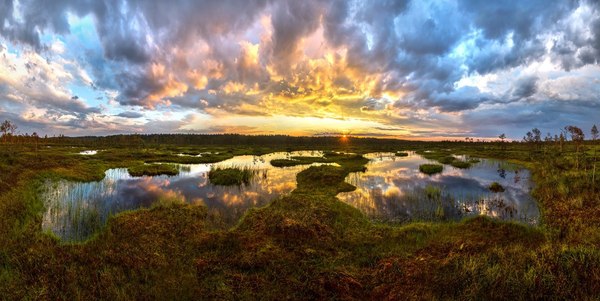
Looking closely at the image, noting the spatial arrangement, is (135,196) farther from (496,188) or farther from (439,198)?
(496,188)

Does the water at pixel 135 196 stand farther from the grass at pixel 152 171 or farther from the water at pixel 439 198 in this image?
the water at pixel 439 198

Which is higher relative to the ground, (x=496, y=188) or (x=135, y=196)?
(x=135, y=196)

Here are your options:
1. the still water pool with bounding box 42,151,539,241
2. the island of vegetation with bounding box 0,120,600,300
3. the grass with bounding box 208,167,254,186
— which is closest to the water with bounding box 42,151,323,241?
the still water pool with bounding box 42,151,539,241

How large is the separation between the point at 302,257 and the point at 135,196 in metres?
21.6

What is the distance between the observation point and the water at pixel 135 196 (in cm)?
1869

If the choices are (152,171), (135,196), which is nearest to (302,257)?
(135,196)

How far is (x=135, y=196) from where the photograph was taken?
2716 cm

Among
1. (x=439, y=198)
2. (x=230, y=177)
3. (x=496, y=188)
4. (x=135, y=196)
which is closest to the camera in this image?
(x=439, y=198)

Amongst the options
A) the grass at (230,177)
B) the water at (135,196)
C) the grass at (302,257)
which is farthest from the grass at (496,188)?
the grass at (230,177)

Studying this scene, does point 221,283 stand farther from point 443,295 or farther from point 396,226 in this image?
point 396,226

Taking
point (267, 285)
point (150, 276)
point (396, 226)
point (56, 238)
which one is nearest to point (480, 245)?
point (396, 226)

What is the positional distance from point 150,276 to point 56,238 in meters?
8.13

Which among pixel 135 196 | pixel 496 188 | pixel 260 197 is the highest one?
pixel 135 196

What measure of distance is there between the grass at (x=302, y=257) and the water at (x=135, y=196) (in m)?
1.38
